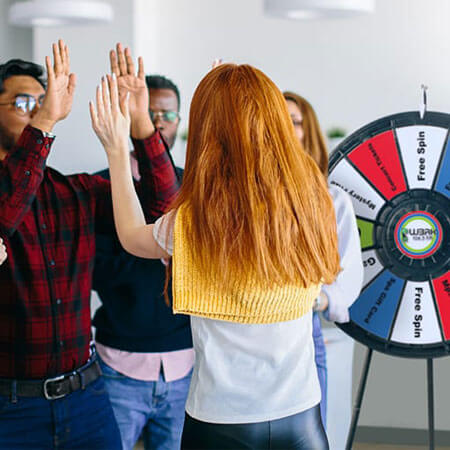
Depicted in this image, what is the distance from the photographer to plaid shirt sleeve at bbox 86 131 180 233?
5.24 feet

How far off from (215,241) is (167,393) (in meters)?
0.76

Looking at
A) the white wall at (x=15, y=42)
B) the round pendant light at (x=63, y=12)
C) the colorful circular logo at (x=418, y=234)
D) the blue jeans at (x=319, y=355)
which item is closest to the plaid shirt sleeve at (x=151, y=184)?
the blue jeans at (x=319, y=355)

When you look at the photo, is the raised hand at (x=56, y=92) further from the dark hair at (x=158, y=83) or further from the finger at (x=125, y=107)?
the dark hair at (x=158, y=83)

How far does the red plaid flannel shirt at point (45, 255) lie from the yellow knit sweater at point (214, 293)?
1.32 ft

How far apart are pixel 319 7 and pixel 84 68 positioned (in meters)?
1.82

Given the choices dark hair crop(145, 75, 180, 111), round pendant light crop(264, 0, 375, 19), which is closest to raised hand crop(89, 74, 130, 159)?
dark hair crop(145, 75, 180, 111)

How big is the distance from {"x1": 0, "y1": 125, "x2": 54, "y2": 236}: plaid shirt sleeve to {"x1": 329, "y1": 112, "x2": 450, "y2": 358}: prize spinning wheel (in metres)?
0.81

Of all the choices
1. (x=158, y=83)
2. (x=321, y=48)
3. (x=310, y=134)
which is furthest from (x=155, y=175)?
(x=321, y=48)

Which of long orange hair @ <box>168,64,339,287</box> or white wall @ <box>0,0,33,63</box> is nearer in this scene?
long orange hair @ <box>168,64,339,287</box>

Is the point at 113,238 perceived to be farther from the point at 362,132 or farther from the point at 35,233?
the point at 362,132

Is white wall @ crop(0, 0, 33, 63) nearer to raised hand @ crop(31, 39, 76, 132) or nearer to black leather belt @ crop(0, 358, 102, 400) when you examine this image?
raised hand @ crop(31, 39, 76, 132)

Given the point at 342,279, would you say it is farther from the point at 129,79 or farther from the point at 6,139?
the point at 6,139

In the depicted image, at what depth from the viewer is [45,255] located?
5.06ft

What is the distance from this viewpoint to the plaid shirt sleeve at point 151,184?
1.60 meters
